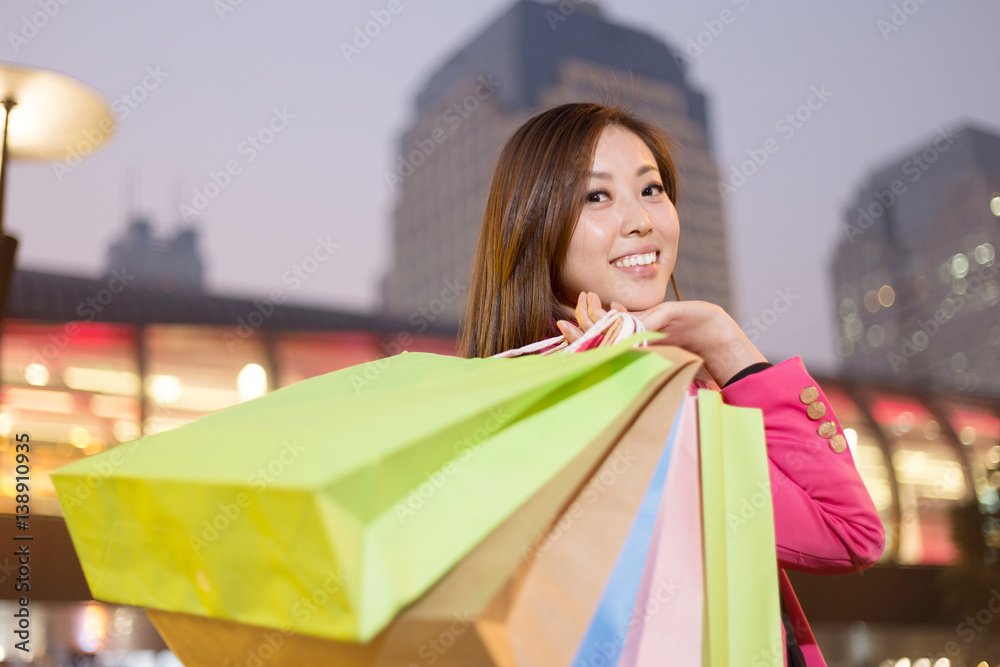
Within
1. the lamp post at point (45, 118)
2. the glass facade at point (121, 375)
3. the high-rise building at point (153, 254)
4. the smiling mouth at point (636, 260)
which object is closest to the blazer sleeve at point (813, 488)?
the smiling mouth at point (636, 260)

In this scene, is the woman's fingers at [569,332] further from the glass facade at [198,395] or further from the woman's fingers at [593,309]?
the glass facade at [198,395]

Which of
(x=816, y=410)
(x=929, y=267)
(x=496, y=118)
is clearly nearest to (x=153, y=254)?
(x=496, y=118)

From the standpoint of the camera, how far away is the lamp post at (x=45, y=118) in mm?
2457

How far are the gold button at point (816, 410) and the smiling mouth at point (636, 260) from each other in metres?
0.36

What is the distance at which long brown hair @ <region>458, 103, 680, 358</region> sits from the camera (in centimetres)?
117

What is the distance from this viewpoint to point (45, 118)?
8.52 ft

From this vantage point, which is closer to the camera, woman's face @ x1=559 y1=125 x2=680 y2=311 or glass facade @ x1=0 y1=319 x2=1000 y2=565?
woman's face @ x1=559 y1=125 x2=680 y2=311

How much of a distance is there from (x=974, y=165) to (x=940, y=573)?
60.7 m

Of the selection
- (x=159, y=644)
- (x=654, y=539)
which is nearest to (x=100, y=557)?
(x=654, y=539)

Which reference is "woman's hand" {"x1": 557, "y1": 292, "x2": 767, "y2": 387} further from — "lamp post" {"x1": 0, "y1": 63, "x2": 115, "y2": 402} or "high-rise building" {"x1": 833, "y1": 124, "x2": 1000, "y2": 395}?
"high-rise building" {"x1": 833, "y1": 124, "x2": 1000, "y2": 395}

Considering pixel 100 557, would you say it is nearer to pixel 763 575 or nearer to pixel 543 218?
pixel 763 575

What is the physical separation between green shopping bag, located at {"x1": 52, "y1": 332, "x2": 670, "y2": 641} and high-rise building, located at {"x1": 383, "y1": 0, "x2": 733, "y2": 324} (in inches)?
1743

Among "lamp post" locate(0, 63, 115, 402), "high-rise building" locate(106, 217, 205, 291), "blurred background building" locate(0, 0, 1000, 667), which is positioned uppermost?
"high-rise building" locate(106, 217, 205, 291)

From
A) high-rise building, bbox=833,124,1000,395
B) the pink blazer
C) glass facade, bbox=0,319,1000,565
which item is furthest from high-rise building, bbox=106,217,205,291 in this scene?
high-rise building, bbox=833,124,1000,395
